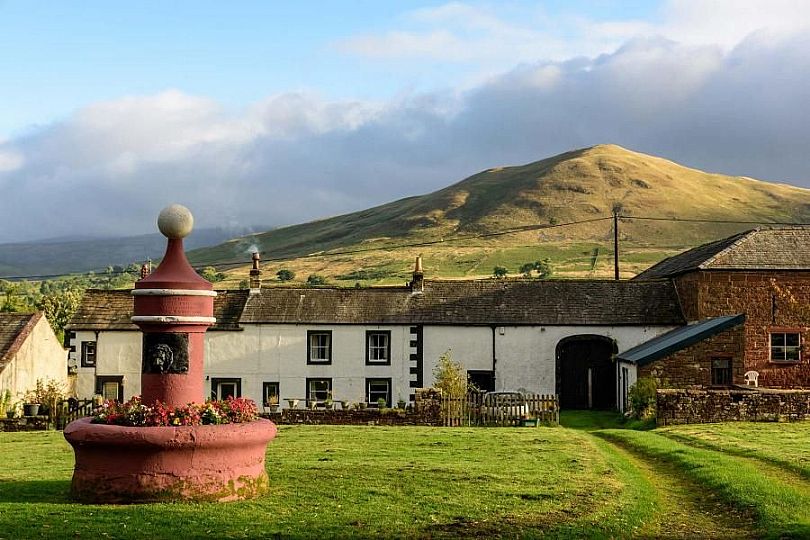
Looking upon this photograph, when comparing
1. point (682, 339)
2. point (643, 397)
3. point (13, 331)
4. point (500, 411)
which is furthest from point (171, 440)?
point (13, 331)

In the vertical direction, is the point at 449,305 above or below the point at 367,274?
below

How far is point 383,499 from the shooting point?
1566 cm

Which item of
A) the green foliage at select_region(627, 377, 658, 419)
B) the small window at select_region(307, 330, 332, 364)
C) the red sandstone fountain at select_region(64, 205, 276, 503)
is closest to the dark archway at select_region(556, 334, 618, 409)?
the green foliage at select_region(627, 377, 658, 419)

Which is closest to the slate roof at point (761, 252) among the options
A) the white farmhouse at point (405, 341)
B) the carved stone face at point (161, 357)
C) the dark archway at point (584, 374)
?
the white farmhouse at point (405, 341)

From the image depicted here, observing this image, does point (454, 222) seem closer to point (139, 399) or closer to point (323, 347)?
point (323, 347)

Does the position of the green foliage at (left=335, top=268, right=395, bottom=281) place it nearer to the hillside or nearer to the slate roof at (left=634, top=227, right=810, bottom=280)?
the hillside

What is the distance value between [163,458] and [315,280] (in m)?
105

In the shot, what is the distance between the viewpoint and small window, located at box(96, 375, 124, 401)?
4506cm

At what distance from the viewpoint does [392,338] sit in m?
44.5

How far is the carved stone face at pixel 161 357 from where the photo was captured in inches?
646

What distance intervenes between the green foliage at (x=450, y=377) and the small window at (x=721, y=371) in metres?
9.71

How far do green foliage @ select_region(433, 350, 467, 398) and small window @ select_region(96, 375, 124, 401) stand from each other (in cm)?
1440

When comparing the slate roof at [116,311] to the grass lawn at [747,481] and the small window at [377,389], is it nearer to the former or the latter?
the small window at [377,389]

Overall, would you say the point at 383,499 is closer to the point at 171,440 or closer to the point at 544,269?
the point at 171,440
